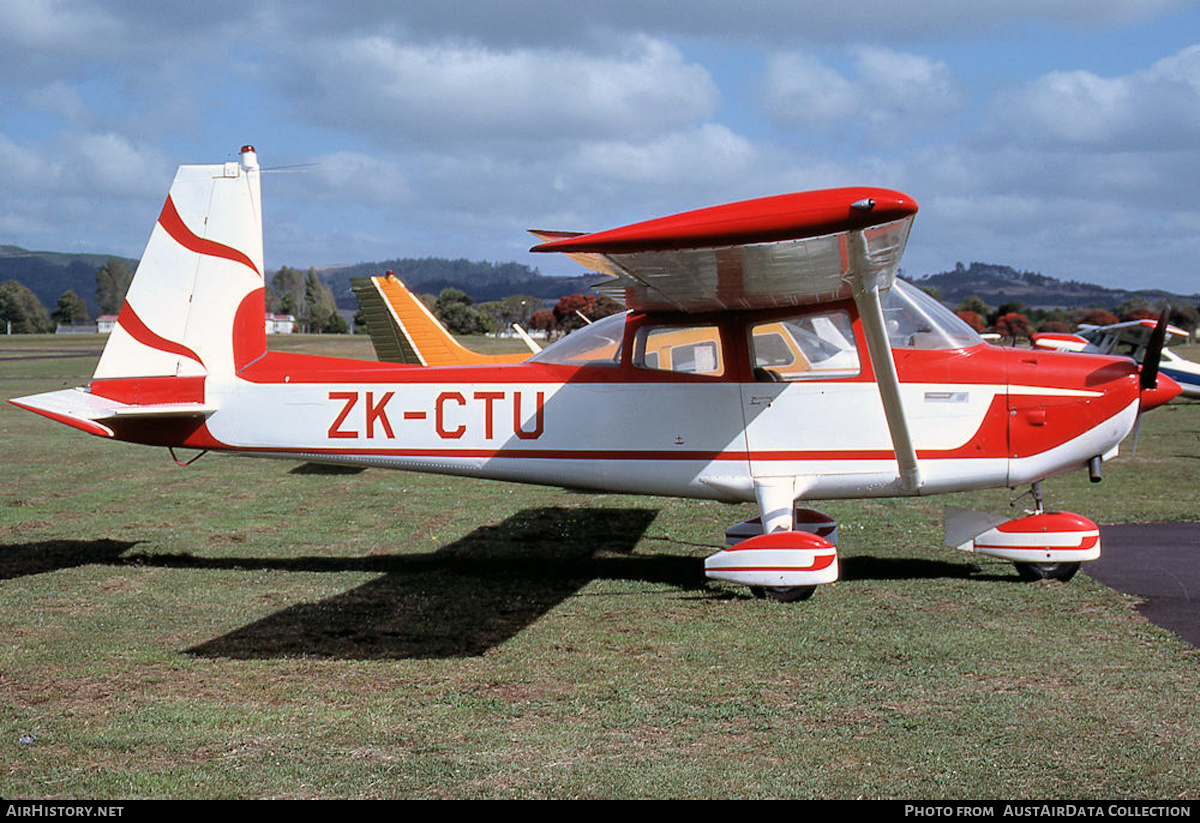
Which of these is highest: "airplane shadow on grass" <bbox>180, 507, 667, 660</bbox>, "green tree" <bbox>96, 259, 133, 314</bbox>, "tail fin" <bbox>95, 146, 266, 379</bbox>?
"green tree" <bbox>96, 259, 133, 314</bbox>

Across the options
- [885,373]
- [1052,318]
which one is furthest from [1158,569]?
[1052,318]

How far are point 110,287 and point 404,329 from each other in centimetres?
18711

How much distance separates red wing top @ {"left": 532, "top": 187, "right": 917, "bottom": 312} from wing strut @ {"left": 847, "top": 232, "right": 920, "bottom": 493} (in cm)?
9

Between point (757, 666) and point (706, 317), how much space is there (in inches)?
104

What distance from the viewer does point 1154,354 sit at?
6930 mm

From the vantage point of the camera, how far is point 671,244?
4863 millimetres

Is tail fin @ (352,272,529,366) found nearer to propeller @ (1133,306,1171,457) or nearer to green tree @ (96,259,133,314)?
propeller @ (1133,306,1171,457)

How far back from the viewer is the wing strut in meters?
6.12

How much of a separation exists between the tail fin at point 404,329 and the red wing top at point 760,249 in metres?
6.46

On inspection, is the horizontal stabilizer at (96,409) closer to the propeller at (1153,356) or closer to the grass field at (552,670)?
the grass field at (552,670)

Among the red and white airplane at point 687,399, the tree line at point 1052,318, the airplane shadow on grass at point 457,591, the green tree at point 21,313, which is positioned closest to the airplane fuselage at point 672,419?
the red and white airplane at point 687,399

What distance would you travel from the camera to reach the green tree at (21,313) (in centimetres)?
13750

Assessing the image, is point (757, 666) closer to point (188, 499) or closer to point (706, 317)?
point (706, 317)

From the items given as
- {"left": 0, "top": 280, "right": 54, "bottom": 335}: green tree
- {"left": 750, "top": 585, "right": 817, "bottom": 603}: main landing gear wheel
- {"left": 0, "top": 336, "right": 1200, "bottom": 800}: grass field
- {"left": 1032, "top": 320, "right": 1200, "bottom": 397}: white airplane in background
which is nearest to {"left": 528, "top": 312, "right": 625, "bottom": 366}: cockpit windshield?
{"left": 0, "top": 336, "right": 1200, "bottom": 800}: grass field
